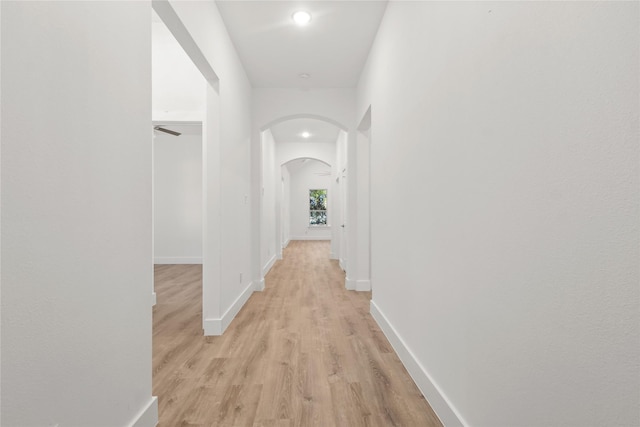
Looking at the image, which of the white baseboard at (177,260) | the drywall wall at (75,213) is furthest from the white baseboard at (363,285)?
the white baseboard at (177,260)

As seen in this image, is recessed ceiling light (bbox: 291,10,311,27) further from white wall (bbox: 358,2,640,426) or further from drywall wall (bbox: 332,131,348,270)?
drywall wall (bbox: 332,131,348,270)

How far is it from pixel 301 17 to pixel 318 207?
1110cm

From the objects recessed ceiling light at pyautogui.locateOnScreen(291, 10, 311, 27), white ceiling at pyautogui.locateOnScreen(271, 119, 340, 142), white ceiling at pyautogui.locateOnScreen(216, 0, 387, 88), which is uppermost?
white ceiling at pyautogui.locateOnScreen(216, 0, 387, 88)

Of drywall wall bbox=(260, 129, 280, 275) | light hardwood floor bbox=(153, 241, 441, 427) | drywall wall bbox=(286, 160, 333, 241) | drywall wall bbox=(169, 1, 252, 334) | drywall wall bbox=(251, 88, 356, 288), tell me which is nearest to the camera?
light hardwood floor bbox=(153, 241, 441, 427)

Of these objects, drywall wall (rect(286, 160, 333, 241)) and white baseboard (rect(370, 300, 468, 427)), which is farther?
drywall wall (rect(286, 160, 333, 241))

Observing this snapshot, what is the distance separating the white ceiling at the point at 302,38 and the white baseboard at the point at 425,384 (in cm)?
285

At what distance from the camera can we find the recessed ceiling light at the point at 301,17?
3059 millimetres

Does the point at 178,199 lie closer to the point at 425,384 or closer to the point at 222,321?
the point at 222,321

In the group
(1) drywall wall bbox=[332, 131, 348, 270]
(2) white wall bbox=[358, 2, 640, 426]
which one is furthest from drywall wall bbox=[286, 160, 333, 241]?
(2) white wall bbox=[358, 2, 640, 426]

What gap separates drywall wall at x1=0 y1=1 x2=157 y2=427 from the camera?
0.92 meters

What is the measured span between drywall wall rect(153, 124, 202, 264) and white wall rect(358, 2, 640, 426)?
6.20 m

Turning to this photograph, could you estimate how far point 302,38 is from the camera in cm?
354

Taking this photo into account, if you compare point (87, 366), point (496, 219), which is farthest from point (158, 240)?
point (496, 219)

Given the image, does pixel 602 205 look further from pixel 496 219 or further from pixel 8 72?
pixel 8 72
